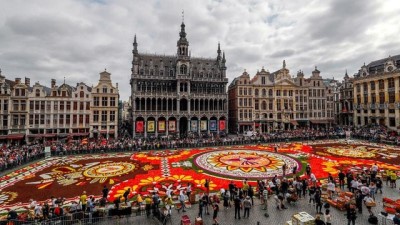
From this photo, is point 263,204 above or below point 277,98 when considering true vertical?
below

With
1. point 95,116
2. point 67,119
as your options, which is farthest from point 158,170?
point 67,119

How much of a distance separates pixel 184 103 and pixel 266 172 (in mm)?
37661

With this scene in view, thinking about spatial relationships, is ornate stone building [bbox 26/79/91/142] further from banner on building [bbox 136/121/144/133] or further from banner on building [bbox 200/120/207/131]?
banner on building [bbox 200/120/207/131]

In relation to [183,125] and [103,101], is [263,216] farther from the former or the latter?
[103,101]

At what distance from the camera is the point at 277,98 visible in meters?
61.6

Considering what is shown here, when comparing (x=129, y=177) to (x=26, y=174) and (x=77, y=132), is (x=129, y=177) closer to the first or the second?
(x=26, y=174)

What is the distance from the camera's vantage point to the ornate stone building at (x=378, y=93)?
2014 inches

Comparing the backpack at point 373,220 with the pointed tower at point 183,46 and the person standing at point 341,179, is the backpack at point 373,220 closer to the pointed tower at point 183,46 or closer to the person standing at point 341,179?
the person standing at point 341,179

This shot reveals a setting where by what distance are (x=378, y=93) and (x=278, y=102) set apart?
81.3ft

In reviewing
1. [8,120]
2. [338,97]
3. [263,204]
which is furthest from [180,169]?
[338,97]

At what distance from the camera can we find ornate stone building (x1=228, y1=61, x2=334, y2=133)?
196 feet

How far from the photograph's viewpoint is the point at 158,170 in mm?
23422

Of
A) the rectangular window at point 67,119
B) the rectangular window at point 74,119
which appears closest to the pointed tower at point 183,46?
the rectangular window at point 74,119

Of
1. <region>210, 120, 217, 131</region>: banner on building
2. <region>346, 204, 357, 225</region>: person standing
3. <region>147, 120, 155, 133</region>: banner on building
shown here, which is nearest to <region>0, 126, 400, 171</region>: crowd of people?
<region>147, 120, 155, 133</region>: banner on building
